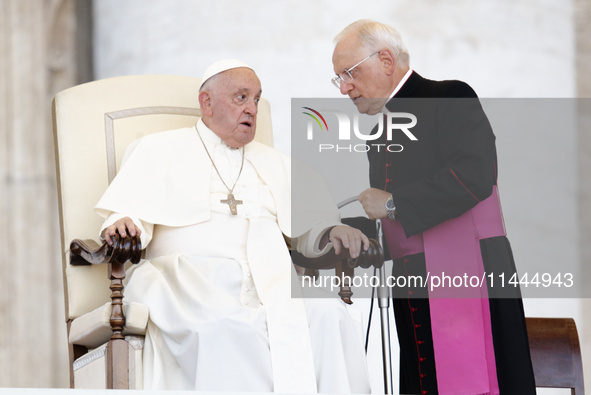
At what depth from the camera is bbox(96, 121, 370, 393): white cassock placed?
10.6 ft

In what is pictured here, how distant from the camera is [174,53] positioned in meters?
6.11

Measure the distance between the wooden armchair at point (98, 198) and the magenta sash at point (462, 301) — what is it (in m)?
0.27

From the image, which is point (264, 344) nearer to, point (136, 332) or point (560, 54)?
point (136, 332)

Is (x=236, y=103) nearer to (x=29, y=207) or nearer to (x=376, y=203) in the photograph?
(x=376, y=203)

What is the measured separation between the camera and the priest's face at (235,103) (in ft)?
12.8

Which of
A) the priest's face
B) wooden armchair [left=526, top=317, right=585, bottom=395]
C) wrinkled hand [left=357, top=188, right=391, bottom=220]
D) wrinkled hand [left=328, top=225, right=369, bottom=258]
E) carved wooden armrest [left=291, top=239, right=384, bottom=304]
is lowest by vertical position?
wooden armchair [left=526, top=317, right=585, bottom=395]

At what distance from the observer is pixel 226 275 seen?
3.49m

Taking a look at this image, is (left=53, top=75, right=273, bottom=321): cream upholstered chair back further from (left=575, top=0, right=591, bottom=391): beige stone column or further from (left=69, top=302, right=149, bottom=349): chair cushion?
(left=575, top=0, right=591, bottom=391): beige stone column

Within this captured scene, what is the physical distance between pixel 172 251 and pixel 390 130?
3.48ft

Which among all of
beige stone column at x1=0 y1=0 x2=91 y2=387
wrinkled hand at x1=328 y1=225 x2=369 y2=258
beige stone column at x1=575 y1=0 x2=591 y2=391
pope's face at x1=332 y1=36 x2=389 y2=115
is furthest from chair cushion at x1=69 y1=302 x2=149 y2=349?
beige stone column at x1=575 y1=0 x2=591 y2=391

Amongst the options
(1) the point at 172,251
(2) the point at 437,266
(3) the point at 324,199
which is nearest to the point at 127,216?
(1) the point at 172,251

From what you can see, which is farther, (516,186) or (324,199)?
(516,186)

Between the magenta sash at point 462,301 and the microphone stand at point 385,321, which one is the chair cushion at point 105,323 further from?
the magenta sash at point 462,301

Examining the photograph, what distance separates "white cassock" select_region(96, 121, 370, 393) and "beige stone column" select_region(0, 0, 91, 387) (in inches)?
78.1
